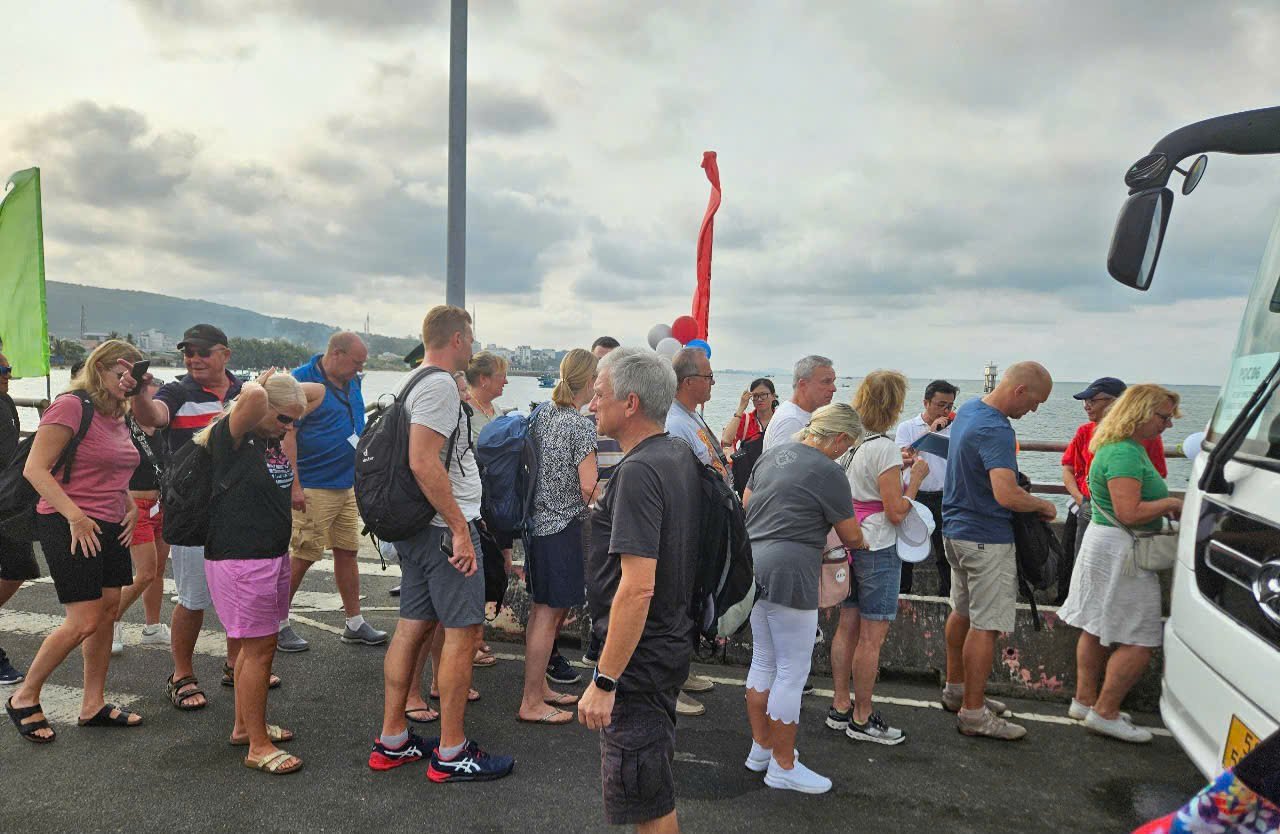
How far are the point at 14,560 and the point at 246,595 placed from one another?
7.11 feet

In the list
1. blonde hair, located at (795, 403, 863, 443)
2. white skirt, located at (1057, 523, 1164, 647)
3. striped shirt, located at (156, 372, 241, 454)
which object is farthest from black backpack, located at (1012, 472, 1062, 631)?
striped shirt, located at (156, 372, 241, 454)

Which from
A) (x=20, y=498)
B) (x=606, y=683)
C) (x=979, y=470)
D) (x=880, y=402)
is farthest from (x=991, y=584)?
(x=20, y=498)

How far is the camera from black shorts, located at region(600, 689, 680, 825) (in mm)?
2529

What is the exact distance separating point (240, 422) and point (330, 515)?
6.81 ft

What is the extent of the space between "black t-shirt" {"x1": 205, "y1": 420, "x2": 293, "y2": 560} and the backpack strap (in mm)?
800

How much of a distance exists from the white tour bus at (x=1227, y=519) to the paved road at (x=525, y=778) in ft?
2.88

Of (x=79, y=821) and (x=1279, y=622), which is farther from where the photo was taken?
(x=79, y=821)

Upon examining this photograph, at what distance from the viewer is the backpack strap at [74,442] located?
398 cm

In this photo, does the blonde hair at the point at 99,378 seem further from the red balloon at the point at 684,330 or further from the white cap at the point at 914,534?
the red balloon at the point at 684,330

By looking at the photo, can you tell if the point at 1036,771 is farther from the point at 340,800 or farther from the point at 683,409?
the point at 340,800

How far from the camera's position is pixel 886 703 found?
16.1ft

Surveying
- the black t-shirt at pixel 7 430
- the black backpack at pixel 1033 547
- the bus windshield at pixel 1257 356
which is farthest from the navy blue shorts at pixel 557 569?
the black t-shirt at pixel 7 430

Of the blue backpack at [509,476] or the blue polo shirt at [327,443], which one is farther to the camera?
the blue polo shirt at [327,443]

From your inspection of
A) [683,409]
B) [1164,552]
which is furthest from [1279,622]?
[683,409]
